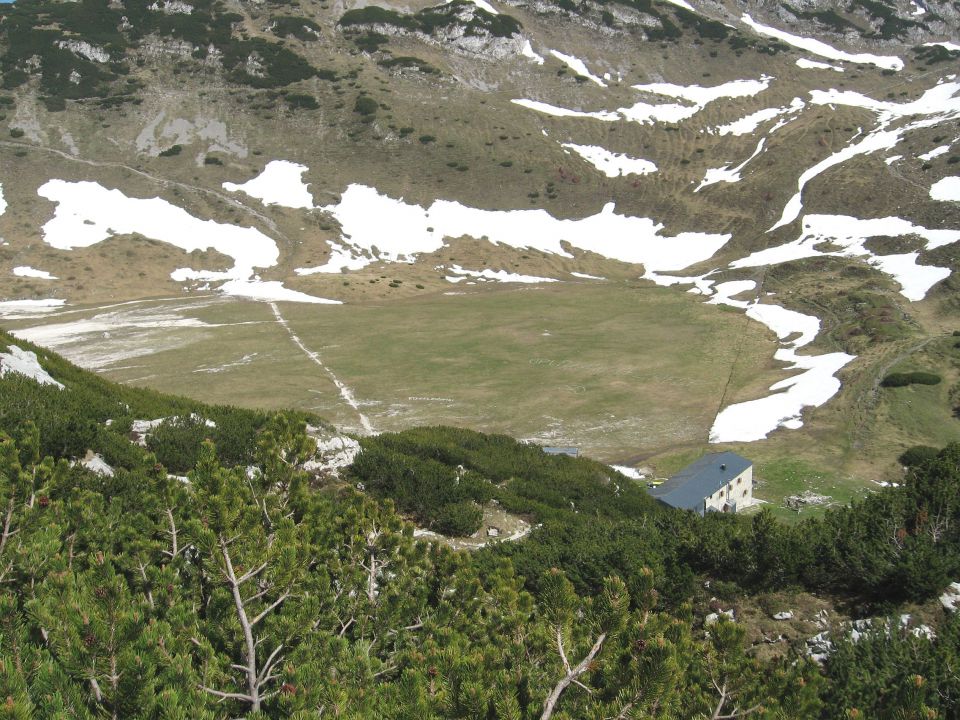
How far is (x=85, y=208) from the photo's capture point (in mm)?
87062

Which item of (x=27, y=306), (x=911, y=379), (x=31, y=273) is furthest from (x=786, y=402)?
(x=31, y=273)

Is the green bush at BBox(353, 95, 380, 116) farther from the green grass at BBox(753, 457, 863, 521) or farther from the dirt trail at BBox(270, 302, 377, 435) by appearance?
the green grass at BBox(753, 457, 863, 521)

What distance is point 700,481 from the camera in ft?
79.4

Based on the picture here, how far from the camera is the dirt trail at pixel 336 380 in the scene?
34438 mm

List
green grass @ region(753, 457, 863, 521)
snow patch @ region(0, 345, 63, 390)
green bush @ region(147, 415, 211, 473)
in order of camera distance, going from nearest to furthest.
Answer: green bush @ region(147, 415, 211, 473) → snow patch @ region(0, 345, 63, 390) → green grass @ region(753, 457, 863, 521)

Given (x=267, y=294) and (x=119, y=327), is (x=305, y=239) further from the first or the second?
(x=119, y=327)

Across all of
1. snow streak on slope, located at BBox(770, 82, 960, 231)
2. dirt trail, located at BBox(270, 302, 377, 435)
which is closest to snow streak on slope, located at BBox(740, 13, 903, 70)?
snow streak on slope, located at BBox(770, 82, 960, 231)

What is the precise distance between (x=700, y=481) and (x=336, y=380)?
82.5 ft

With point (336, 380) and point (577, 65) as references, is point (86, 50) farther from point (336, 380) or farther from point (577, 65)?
point (336, 380)

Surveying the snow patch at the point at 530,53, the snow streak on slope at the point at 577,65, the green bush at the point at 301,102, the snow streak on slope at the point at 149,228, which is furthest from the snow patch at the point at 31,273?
the snow streak on slope at the point at 577,65

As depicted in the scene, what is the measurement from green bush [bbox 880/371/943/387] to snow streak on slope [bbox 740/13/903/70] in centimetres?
14725

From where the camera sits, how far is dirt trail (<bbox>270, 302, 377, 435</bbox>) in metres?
34.4

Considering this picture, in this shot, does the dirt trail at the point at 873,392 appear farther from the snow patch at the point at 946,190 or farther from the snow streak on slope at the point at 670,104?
the snow streak on slope at the point at 670,104

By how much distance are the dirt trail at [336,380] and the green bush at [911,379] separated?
2643cm
